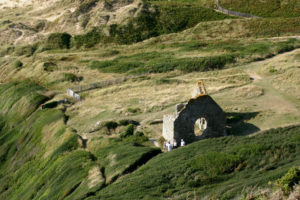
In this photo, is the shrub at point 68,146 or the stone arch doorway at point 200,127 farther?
the shrub at point 68,146

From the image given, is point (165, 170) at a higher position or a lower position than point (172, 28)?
higher

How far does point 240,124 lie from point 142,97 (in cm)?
2199

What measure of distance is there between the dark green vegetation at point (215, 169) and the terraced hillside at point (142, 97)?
14cm

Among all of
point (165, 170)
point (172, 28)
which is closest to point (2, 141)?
point (165, 170)

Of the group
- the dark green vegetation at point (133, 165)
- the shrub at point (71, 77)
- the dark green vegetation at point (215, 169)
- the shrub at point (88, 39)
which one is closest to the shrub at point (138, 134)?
the dark green vegetation at point (133, 165)

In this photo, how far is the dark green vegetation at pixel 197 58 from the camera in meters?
78.2

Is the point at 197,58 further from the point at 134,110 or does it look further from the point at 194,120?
the point at 194,120

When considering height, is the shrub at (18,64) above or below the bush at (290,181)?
below

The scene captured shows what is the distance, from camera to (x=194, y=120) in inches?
1569

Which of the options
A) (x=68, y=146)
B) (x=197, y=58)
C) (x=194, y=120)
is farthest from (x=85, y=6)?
(x=194, y=120)

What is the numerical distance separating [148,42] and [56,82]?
38.2 meters

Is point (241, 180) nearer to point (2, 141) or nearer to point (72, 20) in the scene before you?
point (2, 141)

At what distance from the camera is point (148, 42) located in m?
110

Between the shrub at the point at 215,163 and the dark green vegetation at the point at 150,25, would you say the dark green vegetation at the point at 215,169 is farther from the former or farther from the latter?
the dark green vegetation at the point at 150,25
